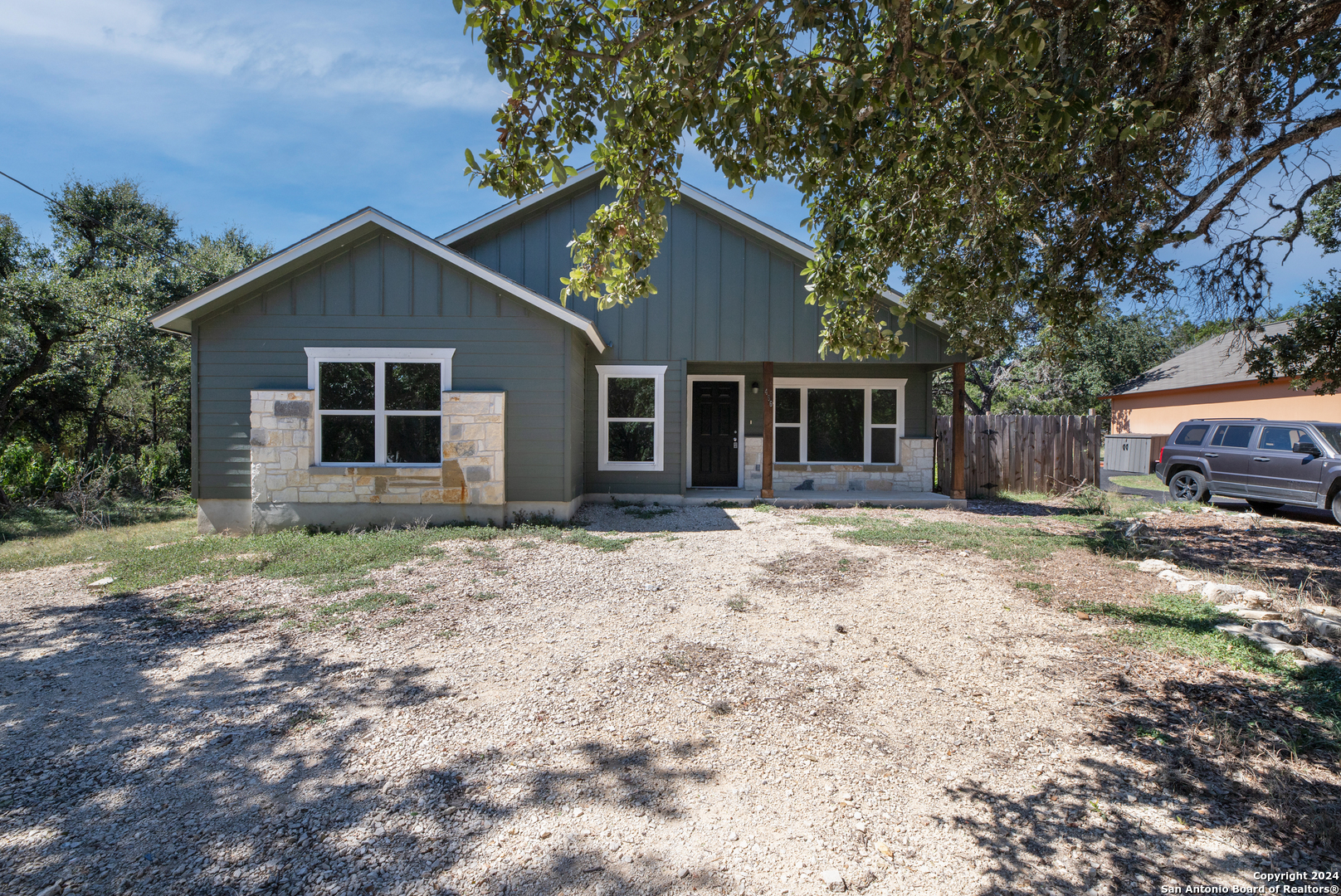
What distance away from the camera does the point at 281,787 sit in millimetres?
2785

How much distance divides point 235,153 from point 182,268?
537cm

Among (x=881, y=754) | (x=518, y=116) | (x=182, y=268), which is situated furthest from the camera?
(x=182, y=268)

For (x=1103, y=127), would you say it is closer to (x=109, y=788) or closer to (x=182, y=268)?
(x=109, y=788)

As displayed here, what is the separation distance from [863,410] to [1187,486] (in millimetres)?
6369

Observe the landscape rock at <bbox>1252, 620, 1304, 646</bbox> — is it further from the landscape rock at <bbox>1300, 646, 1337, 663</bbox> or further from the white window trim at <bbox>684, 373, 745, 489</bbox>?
the white window trim at <bbox>684, 373, 745, 489</bbox>

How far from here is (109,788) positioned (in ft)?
9.11

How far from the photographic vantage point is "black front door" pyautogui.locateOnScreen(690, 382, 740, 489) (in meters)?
12.7

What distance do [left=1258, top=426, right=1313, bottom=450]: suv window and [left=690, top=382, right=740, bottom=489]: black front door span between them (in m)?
A: 9.08

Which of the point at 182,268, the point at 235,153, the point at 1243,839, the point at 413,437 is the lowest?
the point at 1243,839

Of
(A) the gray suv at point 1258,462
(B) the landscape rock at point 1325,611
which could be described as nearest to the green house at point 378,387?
(B) the landscape rock at point 1325,611

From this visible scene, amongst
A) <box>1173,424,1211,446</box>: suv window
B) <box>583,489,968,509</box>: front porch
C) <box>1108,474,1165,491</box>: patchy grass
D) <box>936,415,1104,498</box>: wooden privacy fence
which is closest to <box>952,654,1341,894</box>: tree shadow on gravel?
→ <box>583,489,968,509</box>: front porch

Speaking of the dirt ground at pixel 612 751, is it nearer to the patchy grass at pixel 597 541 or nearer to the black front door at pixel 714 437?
the patchy grass at pixel 597 541

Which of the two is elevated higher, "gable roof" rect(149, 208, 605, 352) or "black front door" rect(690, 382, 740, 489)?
"gable roof" rect(149, 208, 605, 352)

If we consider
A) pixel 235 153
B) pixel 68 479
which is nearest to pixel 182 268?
pixel 235 153
